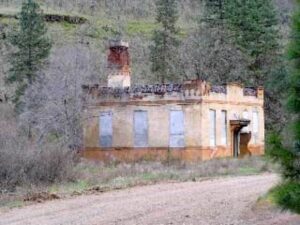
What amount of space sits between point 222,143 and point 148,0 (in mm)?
65798

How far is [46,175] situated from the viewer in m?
23.1

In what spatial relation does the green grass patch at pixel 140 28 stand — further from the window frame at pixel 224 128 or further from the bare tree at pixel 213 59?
the window frame at pixel 224 128

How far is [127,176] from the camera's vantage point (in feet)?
87.8

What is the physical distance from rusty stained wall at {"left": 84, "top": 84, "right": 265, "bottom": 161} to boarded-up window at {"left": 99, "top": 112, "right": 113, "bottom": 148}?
216mm

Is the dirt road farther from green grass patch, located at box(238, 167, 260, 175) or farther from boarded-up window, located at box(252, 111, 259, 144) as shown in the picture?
boarded-up window, located at box(252, 111, 259, 144)

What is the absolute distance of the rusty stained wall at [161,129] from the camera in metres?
35.5

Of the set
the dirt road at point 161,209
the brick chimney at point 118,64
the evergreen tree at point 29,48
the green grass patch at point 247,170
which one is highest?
the evergreen tree at point 29,48

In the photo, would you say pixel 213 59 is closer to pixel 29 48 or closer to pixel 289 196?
pixel 29 48

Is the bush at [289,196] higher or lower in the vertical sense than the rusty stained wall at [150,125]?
lower

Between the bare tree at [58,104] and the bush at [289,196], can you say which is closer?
the bush at [289,196]

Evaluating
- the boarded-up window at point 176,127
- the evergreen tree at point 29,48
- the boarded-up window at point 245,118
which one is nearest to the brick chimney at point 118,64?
the boarded-up window at point 176,127

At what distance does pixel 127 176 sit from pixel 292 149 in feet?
63.3

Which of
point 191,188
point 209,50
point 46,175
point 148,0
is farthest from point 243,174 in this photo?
point 148,0

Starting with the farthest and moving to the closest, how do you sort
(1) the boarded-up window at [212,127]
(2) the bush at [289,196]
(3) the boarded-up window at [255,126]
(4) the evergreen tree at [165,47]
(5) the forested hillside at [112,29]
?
(4) the evergreen tree at [165,47] → (5) the forested hillside at [112,29] → (3) the boarded-up window at [255,126] → (1) the boarded-up window at [212,127] → (2) the bush at [289,196]
